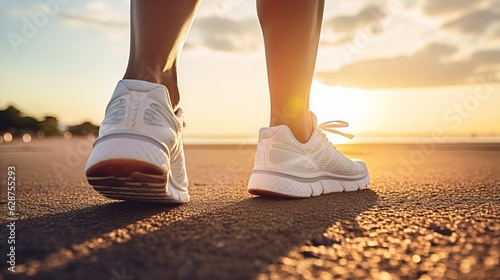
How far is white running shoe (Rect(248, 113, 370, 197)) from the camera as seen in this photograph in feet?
5.08

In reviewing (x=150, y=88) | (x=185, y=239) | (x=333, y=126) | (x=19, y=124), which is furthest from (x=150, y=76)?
(x=19, y=124)

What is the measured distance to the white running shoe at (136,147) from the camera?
1.16 meters

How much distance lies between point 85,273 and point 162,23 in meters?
0.93

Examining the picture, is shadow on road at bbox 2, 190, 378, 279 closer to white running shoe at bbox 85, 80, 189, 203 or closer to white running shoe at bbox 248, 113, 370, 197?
white running shoe at bbox 85, 80, 189, 203

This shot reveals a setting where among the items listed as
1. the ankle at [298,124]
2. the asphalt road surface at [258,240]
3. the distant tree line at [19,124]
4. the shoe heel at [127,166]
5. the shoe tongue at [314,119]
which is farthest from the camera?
the distant tree line at [19,124]

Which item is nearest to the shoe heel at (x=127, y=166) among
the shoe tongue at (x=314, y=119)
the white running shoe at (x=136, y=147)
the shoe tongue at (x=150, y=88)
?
the white running shoe at (x=136, y=147)

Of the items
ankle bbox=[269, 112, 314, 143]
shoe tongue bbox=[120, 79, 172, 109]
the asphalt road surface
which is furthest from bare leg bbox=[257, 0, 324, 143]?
shoe tongue bbox=[120, 79, 172, 109]

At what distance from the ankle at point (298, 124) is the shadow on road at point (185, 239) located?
419 millimetres

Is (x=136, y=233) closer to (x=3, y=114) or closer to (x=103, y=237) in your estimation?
(x=103, y=237)

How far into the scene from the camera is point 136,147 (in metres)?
1.18

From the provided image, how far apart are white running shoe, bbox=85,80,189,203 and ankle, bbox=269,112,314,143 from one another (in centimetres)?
44

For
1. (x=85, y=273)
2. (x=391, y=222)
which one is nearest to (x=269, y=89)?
(x=391, y=222)

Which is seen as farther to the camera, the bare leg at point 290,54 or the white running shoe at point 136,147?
the bare leg at point 290,54

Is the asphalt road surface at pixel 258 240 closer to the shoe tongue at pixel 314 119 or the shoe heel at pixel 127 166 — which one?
the shoe heel at pixel 127 166
